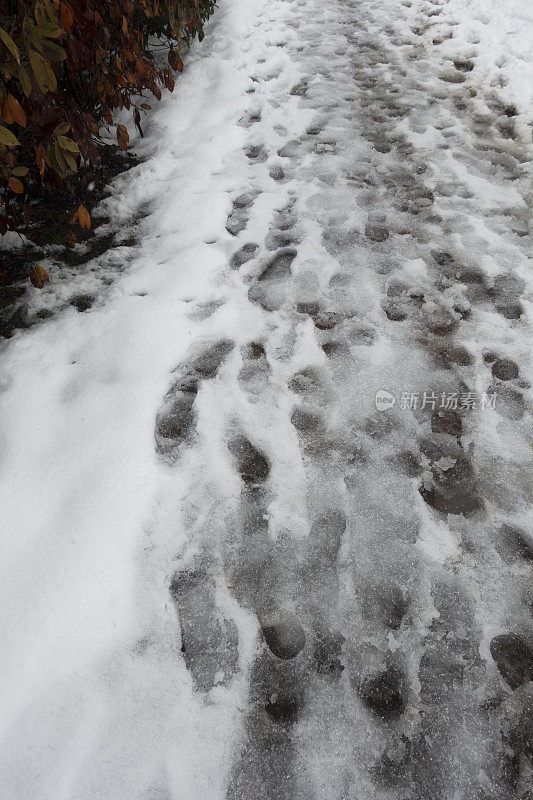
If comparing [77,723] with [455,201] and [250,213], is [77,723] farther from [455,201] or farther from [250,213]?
[455,201]

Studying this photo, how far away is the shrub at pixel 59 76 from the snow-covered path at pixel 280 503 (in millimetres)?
377

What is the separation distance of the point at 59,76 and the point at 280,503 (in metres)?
1.67

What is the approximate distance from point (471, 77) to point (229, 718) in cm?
354

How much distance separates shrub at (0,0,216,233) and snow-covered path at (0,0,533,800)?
1.24 ft

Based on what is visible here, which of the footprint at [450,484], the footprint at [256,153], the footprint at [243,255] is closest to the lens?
the footprint at [450,484]

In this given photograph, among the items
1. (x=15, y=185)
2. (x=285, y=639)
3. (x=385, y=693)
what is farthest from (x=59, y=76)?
(x=385, y=693)

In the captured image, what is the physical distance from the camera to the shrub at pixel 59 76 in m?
0.95

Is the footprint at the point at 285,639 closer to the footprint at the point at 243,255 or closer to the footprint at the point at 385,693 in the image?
the footprint at the point at 385,693

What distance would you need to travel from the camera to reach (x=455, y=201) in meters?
1.98

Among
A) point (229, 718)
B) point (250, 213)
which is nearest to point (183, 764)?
point (229, 718)

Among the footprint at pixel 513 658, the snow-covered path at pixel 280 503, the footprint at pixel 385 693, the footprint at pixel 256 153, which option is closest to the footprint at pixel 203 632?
the snow-covered path at pixel 280 503

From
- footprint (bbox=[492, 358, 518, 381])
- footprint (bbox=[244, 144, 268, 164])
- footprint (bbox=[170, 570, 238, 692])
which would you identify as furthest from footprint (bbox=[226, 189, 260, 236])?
footprint (bbox=[170, 570, 238, 692])

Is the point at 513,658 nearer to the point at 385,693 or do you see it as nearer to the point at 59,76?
the point at 385,693

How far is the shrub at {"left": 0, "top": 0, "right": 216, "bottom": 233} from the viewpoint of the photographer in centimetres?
95
